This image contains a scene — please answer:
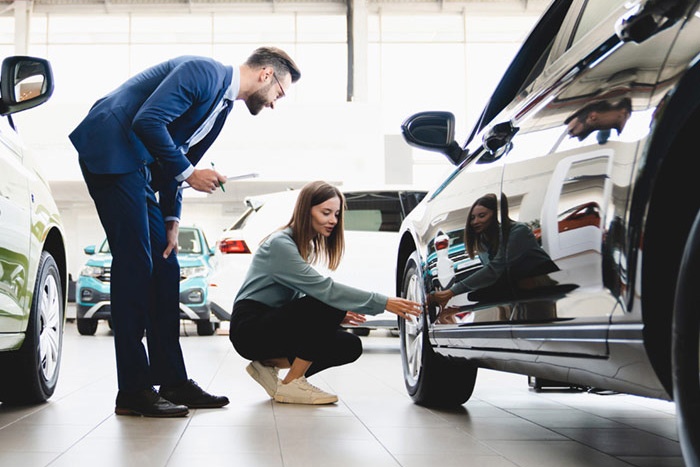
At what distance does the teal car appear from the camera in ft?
34.8

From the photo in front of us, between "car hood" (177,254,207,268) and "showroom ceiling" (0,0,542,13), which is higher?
"showroom ceiling" (0,0,542,13)

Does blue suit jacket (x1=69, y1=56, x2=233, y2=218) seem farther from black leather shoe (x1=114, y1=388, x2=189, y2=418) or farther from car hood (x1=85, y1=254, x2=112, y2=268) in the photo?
car hood (x1=85, y1=254, x2=112, y2=268)

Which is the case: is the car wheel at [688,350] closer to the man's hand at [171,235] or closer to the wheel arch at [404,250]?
the wheel arch at [404,250]

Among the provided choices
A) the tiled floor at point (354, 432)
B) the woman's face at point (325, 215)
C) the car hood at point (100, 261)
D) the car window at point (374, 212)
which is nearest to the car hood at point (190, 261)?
the car hood at point (100, 261)

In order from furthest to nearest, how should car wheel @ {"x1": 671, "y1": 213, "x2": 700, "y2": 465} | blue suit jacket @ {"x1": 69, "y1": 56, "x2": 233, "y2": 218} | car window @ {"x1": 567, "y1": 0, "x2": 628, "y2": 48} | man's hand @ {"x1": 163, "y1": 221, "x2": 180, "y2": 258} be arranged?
man's hand @ {"x1": 163, "y1": 221, "x2": 180, "y2": 258}
blue suit jacket @ {"x1": 69, "y1": 56, "x2": 233, "y2": 218}
car window @ {"x1": 567, "y1": 0, "x2": 628, "y2": 48}
car wheel @ {"x1": 671, "y1": 213, "x2": 700, "y2": 465}

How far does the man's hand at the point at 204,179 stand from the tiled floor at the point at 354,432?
936 millimetres

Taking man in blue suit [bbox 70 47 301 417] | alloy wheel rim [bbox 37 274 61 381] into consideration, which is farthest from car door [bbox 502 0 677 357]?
alloy wheel rim [bbox 37 274 61 381]

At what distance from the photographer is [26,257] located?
3.44 m

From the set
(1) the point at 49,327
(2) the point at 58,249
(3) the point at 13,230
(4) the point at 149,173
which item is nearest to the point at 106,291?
(2) the point at 58,249

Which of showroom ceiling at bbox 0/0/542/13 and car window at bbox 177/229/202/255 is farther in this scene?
showroom ceiling at bbox 0/0/542/13

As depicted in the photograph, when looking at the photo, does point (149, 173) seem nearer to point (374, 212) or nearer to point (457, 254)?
point (457, 254)

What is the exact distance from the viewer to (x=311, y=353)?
4055mm

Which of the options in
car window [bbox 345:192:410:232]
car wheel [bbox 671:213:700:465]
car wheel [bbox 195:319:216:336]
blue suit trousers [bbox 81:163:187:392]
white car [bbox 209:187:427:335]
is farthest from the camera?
car wheel [bbox 195:319:216:336]

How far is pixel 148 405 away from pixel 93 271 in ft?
25.5
